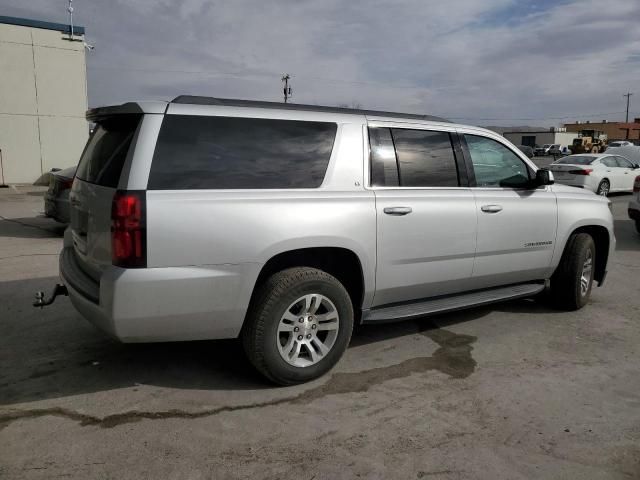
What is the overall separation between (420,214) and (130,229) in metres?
2.17

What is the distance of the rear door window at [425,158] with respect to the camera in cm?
432

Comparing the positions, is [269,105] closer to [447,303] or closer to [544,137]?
[447,303]

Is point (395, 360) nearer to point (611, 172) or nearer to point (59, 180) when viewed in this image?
point (59, 180)

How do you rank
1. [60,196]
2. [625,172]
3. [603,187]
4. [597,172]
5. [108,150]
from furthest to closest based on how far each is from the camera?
1. [625,172]
2. [603,187]
3. [597,172]
4. [60,196]
5. [108,150]

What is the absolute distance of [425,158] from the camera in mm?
4488

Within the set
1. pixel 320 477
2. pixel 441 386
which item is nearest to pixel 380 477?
pixel 320 477

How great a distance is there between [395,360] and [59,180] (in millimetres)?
6897

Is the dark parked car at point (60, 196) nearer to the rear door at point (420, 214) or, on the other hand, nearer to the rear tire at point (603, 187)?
the rear door at point (420, 214)

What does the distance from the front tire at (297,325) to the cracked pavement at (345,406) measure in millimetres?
175

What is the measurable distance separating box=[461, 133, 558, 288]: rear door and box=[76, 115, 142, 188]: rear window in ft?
9.24

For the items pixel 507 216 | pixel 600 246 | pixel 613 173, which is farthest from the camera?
pixel 613 173

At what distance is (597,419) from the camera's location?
3438 mm

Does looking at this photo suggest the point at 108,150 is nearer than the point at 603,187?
Yes

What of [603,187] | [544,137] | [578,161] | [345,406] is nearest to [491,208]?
[345,406]
